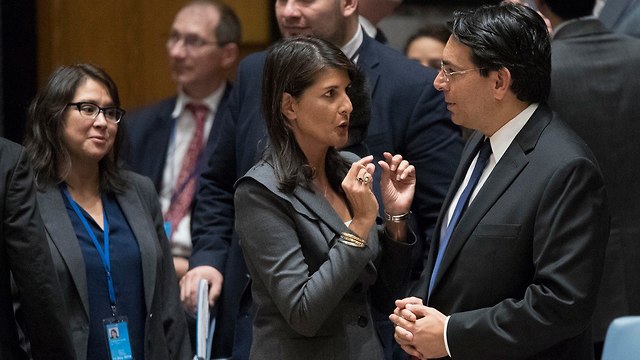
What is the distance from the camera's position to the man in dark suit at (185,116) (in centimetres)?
568

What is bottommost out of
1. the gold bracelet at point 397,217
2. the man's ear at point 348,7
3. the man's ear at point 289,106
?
the gold bracelet at point 397,217

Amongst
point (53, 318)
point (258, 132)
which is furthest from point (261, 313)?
point (258, 132)

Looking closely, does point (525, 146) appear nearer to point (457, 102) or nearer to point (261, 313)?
point (457, 102)

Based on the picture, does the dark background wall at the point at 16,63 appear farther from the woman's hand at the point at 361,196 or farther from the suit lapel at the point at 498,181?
the suit lapel at the point at 498,181

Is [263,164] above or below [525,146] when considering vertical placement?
below

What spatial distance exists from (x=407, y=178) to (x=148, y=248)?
111 cm

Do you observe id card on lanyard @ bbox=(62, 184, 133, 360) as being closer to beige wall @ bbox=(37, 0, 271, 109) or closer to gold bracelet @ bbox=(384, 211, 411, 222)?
gold bracelet @ bbox=(384, 211, 411, 222)

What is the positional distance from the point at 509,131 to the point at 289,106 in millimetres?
662

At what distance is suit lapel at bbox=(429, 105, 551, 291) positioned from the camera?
3365mm

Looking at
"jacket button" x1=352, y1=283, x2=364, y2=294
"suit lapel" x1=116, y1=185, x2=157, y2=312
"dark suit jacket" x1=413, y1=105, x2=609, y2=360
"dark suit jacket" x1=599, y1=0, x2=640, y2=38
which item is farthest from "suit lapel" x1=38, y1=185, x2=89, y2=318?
"dark suit jacket" x1=599, y1=0, x2=640, y2=38

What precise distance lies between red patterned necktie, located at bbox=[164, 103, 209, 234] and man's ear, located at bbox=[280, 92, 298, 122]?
201 centimetres

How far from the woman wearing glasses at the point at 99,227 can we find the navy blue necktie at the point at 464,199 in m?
1.23

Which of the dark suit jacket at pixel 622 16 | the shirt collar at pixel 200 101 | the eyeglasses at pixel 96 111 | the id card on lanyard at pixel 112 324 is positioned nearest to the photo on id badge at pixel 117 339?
the id card on lanyard at pixel 112 324

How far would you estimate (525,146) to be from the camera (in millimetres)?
3395
